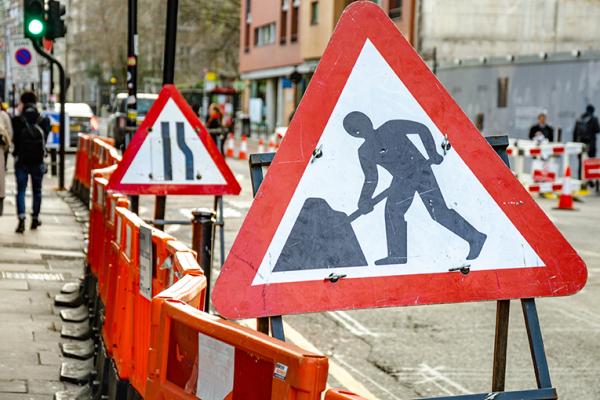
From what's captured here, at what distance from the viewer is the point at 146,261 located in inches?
248

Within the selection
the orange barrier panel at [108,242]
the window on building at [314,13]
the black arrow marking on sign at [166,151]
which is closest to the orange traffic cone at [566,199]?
the black arrow marking on sign at [166,151]

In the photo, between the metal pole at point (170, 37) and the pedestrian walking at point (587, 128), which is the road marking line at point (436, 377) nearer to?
the metal pole at point (170, 37)

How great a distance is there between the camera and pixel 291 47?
64.7 metres

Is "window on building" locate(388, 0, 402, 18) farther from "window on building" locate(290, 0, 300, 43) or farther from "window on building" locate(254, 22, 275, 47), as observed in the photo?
"window on building" locate(254, 22, 275, 47)

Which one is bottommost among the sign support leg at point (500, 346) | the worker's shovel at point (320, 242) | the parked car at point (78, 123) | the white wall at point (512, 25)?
the parked car at point (78, 123)

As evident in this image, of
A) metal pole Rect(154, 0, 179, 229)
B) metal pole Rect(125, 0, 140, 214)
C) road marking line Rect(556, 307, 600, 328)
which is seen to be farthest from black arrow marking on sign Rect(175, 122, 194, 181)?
metal pole Rect(125, 0, 140, 214)

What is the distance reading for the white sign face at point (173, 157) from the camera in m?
10.9

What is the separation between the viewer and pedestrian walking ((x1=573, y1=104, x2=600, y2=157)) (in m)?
28.7

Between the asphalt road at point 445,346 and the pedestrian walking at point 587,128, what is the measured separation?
16.8 meters

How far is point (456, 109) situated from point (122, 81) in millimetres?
83603

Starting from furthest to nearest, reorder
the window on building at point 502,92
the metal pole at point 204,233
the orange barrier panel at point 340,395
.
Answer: the window on building at point 502,92, the metal pole at point 204,233, the orange barrier panel at point 340,395

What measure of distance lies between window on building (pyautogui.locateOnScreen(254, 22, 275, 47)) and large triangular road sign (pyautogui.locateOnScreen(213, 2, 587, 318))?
6558 cm

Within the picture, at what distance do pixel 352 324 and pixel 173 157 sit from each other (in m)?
2.19

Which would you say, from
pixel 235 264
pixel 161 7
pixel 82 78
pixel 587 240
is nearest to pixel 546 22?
pixel 161 7
